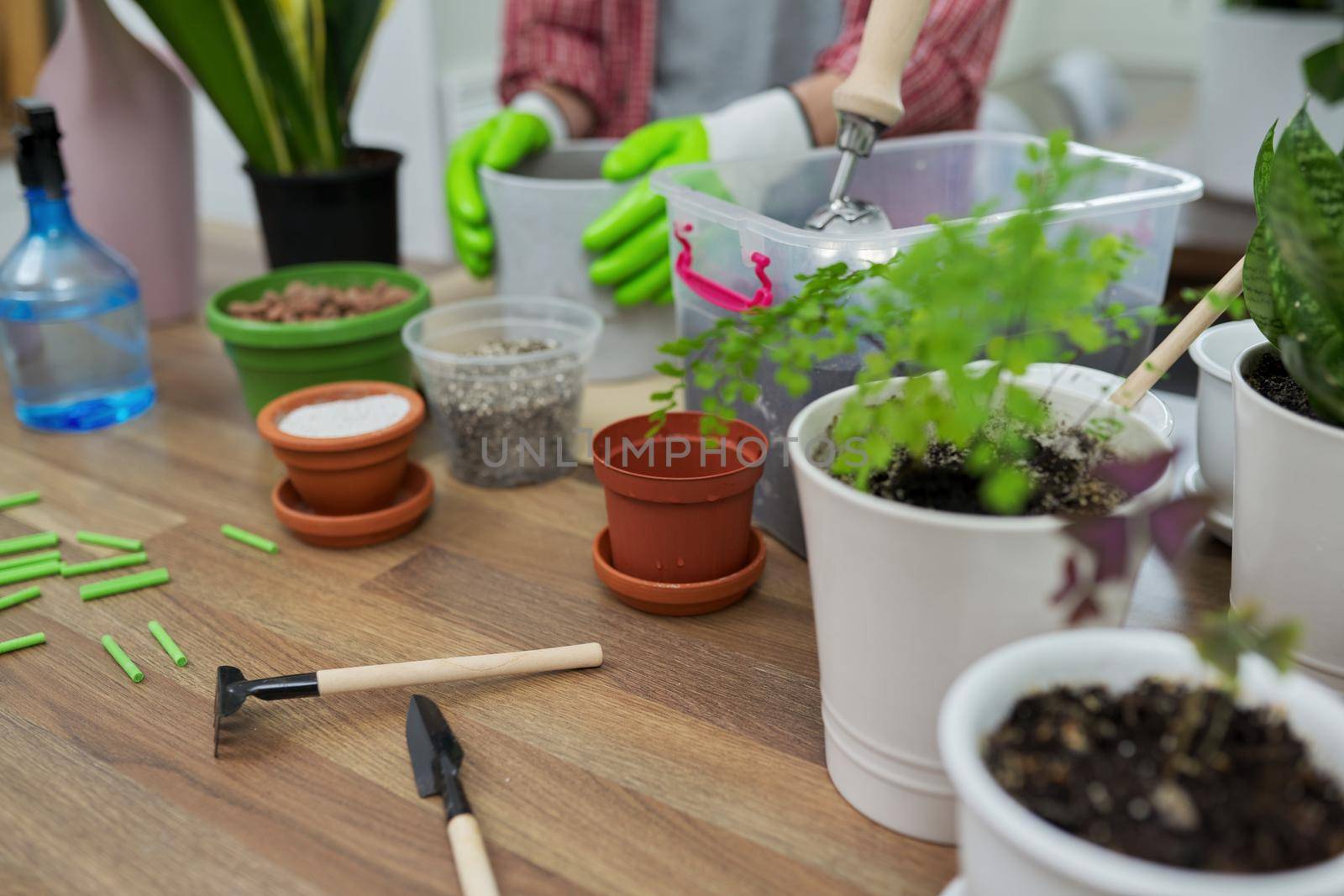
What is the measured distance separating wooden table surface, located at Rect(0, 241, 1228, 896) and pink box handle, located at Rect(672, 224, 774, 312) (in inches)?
6.5

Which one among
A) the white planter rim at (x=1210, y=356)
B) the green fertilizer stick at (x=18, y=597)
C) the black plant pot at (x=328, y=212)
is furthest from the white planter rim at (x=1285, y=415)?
the black plant pot at (x=328, y=212)

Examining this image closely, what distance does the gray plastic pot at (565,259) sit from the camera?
873 mm

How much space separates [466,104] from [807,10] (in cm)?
59

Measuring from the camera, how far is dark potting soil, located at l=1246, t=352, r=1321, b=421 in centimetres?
50

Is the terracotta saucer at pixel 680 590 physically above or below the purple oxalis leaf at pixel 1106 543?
below

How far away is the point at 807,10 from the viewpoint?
3.98 ft

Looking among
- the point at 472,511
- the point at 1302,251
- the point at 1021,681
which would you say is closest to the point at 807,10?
the point at 472,511

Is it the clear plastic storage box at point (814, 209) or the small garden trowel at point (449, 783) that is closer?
the small garden trowel at point (449, 783)

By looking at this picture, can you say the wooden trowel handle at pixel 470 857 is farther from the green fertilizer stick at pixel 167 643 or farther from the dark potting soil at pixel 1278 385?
the dark potting soil at pixel 1278 385

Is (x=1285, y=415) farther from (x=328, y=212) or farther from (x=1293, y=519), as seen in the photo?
(x=328, y=212)

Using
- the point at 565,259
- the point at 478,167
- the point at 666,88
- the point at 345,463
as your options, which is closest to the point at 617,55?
the point at 666,88

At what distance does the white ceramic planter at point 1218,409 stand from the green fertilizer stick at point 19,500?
0.77 meters

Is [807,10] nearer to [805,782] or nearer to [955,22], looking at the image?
[955,22]

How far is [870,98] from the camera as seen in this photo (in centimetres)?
63
